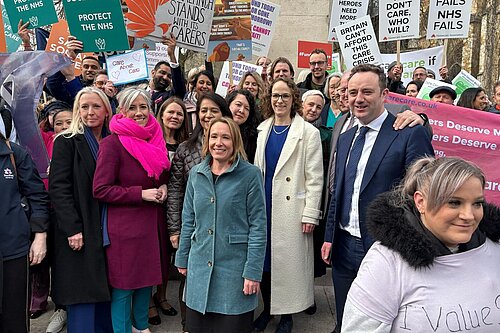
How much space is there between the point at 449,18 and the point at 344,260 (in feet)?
20.0

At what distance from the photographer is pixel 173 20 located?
17.3 feet

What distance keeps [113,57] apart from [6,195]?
17.8ft

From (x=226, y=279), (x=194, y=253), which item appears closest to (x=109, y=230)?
(x=194, y=253)

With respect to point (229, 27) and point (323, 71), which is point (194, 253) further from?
point (229, 27)

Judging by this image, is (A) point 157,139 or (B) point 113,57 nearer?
(A) point 157,139

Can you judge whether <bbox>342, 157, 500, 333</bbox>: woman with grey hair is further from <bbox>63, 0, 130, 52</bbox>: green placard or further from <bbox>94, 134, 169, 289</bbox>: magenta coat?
<bbox>63, 0, 130, 52</bbox>: green placard

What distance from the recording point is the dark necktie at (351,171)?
289cm

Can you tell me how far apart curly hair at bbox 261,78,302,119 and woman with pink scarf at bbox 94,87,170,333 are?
0.97 metres

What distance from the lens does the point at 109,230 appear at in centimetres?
330

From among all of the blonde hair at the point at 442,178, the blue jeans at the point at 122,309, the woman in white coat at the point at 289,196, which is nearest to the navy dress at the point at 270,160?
the woman in white coat at the point at 289,196

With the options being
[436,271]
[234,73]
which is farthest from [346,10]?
[436,271]

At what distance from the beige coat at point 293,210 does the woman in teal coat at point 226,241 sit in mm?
650

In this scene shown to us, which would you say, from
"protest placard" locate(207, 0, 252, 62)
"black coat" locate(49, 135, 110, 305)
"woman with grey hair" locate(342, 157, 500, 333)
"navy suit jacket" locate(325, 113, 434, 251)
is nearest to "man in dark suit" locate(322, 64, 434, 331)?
"navy suit jacket" locate(325, 113, 434, 251)

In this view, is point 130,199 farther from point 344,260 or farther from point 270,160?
point 344,260
